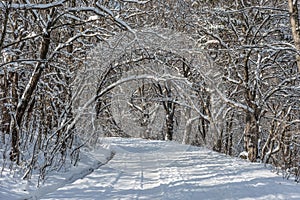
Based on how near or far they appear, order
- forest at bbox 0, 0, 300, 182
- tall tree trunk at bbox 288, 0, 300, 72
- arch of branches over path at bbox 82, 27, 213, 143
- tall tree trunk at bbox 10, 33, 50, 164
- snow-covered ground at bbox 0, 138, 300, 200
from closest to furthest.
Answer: snow-covered ground at bbox 0, 138, 300, 200, tall tree trunk at bbox 10, 33, 50, 164, forest at bbox 0, 0, 300, 182, tall tree trunk at bbox 288, 0, 300, 72, arch of branches over path at bbox 82, 27, 213, 143

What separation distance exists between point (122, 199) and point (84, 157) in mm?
4259

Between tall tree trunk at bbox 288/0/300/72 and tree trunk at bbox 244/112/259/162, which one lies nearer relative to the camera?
tall tree trunk at bbox 288/0/300/72

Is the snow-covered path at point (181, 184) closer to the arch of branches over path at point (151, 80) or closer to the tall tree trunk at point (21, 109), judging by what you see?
the tall tree trunk at point (21, 109)

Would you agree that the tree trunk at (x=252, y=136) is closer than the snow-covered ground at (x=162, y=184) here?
No

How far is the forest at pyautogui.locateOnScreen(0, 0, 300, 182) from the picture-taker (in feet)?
21.1

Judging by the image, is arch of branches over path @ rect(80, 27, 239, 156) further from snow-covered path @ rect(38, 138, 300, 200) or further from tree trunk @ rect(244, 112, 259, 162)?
snow-covered path @ rect(38, 138, 300, 200)

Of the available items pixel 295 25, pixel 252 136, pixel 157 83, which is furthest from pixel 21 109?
pixel 157 83

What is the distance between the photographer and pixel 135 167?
782 cm

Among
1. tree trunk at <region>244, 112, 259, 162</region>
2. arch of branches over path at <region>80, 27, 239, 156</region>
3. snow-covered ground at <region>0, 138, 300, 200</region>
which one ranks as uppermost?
arch of branches over path at <region>80, 27, 239, 156</region>

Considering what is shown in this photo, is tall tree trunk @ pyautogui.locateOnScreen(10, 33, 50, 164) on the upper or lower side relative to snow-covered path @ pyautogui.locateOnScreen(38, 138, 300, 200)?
upper

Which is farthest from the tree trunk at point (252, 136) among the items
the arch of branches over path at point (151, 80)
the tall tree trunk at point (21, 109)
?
the tall tree trunk at point (21, 109)

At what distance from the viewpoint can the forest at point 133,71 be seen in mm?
6430

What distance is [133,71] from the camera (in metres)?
13.0

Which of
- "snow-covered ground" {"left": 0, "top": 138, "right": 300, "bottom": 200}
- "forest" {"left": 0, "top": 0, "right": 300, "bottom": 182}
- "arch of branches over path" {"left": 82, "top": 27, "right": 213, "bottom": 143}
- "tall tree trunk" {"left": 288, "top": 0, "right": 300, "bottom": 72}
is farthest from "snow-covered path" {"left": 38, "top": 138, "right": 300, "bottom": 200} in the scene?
"tall tree trunk" {"left": 288, "top": 0, "right": 300, "bottom": 72}
